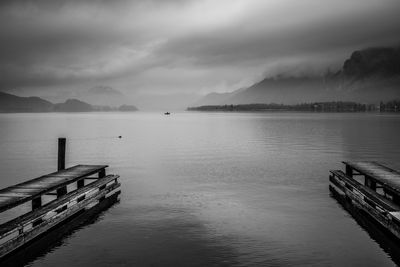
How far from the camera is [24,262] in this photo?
49.2 ft

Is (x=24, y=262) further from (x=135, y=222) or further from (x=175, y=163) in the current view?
(x=175, y=163)

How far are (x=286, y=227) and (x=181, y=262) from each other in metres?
6.71

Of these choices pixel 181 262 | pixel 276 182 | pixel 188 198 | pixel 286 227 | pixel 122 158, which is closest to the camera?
pixel 181 262

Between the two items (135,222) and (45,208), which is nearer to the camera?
(45,208)

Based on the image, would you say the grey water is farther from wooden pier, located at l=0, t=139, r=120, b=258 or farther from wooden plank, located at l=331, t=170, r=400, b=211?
wooden plank, located at l=331, t=170, r=400, b=211

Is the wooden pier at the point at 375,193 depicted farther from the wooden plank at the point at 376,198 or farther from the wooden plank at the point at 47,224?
the wooden plank at the point at 47,224

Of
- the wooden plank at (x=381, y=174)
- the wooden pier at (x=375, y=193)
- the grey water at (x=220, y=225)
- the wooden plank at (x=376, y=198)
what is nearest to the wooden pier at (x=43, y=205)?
the grey water at (x=220, y=225)

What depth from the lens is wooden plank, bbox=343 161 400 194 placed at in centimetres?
2032

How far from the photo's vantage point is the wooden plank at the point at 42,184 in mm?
16750

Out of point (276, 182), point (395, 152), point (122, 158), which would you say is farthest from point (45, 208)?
point (395, 152)

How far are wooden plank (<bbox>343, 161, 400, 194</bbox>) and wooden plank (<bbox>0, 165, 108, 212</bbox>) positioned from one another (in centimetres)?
1768

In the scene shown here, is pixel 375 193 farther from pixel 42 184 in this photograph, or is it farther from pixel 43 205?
pixel 42 184

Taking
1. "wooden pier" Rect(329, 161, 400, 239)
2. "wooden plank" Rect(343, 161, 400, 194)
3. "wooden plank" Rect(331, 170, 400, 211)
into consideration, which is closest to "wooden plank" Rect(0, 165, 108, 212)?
"wooden pier" Rect(329, 161, 400, 239)

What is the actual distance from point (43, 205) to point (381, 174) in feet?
64.7
